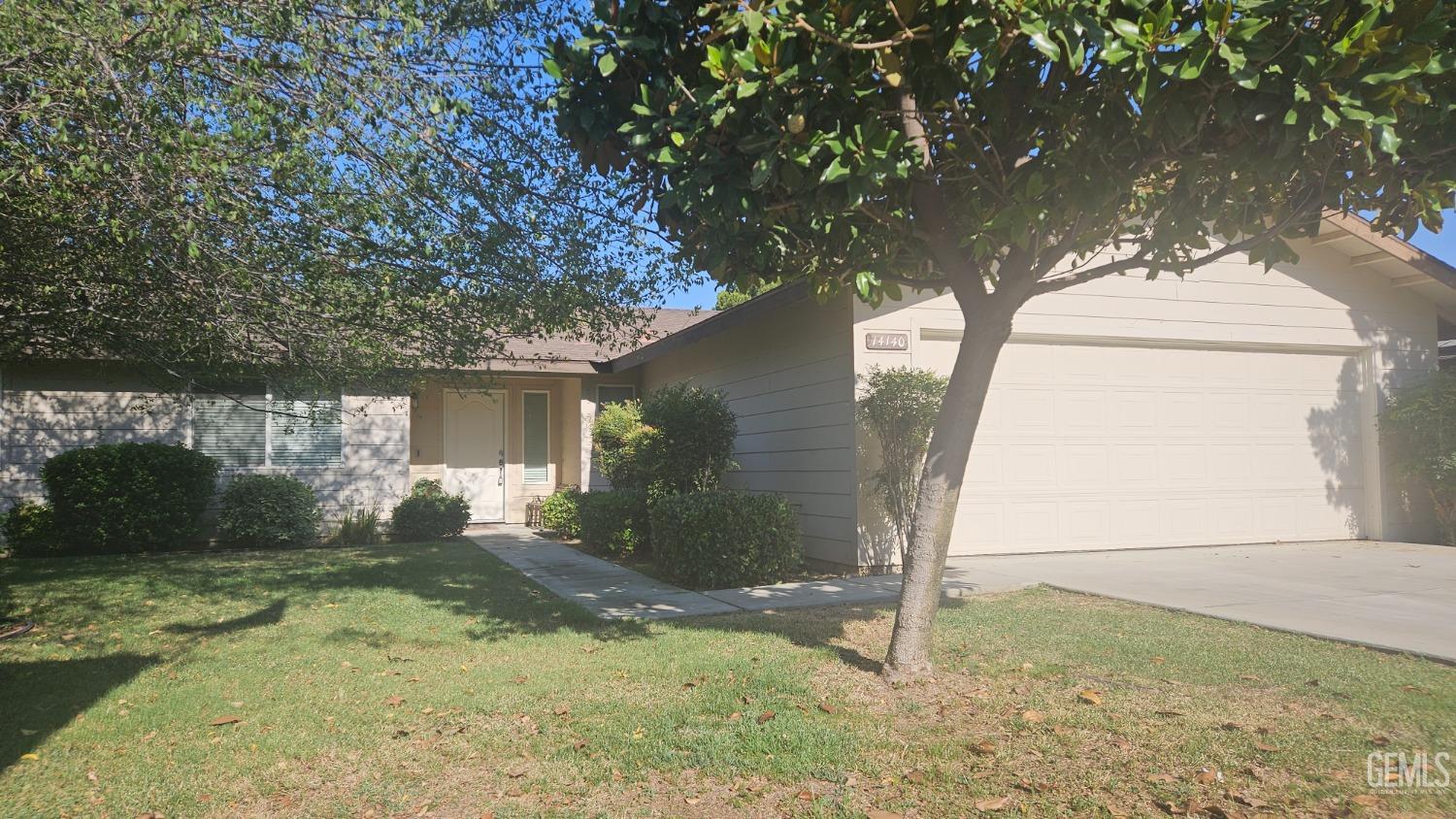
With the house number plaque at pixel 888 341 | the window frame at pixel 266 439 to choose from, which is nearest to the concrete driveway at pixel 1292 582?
the house number plaque at pixel 888 341

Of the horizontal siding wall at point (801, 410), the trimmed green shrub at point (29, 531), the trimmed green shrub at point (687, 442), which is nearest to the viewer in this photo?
the horizontal siding wall at point (801, 410)

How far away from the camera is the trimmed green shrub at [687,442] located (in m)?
10.7

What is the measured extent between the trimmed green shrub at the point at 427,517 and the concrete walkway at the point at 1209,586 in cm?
300

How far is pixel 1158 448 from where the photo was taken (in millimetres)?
10883

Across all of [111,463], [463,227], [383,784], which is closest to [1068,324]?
[463,227]

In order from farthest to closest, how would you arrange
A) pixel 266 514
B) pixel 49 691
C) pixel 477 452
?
pixel 477 452, pixel 266 514, pixel 49 691

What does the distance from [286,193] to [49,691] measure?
11.9 ft

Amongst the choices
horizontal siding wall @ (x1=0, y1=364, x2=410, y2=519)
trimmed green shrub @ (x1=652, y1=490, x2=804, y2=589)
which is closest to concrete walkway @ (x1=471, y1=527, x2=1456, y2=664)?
trimmed green shrub @ (x1=652, y1=490, x2=804, y2=589)

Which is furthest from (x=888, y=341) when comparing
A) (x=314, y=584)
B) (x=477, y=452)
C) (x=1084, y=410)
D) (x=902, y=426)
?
(x=477, y=452)

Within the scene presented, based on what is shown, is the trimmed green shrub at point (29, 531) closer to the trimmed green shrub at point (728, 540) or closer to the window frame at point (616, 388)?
the window frame at point (616, 388)

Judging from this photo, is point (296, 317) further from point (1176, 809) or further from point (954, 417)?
point (1176, 809)

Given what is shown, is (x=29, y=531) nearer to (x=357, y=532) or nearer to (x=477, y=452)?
(x=357, y=532)

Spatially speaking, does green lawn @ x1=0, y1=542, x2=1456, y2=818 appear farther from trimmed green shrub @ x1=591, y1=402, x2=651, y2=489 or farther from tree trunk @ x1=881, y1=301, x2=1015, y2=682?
trimmed green shrub @ x1=591, y1=402, x2=651, y2=489

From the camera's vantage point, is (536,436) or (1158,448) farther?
(536,436)
